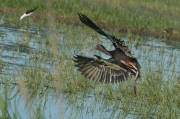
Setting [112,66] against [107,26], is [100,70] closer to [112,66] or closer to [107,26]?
[112,66]

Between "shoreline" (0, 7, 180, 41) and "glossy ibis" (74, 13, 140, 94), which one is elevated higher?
"shoreline" (0, 7, 180, 41)

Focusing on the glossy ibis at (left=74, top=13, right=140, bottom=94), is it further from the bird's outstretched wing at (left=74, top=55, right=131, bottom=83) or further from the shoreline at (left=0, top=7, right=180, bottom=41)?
the shoreline at (left=0, top=7, right=180, bottom=41)

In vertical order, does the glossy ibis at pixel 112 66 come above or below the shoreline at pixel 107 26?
below

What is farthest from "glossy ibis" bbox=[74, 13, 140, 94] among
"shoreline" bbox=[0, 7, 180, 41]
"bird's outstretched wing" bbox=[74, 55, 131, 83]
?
"shoreline" bbox=[0, 7, 180, 41]

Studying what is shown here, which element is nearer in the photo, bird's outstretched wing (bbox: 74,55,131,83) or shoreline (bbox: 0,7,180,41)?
bird's outstretched wing (bbox: 74,55,131,83)

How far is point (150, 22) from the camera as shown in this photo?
17.3 metres

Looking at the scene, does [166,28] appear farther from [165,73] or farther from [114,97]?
[114,97]

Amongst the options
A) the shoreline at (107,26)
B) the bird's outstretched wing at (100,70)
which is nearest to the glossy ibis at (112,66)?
the bird's outstretched wing at (100,70)

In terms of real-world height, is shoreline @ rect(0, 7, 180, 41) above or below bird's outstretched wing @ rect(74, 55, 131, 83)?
above

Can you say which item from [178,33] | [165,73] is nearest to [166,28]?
[178,33]

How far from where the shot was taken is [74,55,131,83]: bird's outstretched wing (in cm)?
543

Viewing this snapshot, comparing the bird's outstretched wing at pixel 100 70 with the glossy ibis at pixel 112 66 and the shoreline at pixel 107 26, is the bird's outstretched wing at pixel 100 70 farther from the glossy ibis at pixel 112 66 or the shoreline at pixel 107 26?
the shoreline at pixel 107 26

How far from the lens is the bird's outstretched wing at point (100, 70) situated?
5430 millimetres

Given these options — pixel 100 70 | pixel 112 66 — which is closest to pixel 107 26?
pixel 112 66
